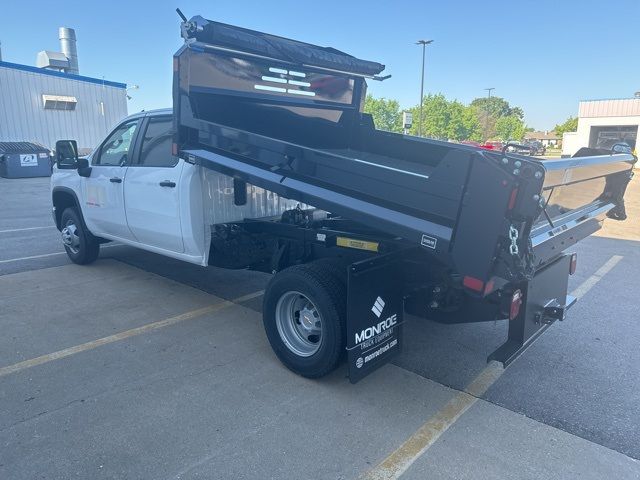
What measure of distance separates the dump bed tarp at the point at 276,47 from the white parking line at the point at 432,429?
3467 millimetres

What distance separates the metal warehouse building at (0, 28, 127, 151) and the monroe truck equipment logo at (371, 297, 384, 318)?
25.3 meters

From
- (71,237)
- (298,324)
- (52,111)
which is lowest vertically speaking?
(298,324)

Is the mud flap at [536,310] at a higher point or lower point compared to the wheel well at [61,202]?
lower

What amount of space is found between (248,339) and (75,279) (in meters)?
3.06

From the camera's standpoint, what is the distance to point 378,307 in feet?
11.4

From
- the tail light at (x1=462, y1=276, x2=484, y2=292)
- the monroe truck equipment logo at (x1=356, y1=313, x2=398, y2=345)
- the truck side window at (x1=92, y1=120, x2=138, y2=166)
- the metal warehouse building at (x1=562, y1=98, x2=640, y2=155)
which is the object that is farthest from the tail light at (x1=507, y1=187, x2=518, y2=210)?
the metal warehouse building at (x1=562, y1=98, x2=640, y2=155)

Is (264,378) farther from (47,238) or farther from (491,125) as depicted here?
(491,125)

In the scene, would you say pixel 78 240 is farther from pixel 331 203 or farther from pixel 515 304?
pixel 515 304

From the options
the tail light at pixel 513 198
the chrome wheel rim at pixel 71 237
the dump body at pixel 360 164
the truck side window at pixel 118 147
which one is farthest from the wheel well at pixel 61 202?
the tail light at pixel 513 198

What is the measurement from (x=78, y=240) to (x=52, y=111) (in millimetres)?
22002

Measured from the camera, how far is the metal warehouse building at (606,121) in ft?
131

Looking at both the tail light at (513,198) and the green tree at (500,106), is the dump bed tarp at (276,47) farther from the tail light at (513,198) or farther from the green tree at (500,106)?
the green tree at (500,106)

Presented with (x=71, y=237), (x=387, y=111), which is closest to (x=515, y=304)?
(x=71, y=237)

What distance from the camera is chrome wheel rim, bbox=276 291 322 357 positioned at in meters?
3.79
